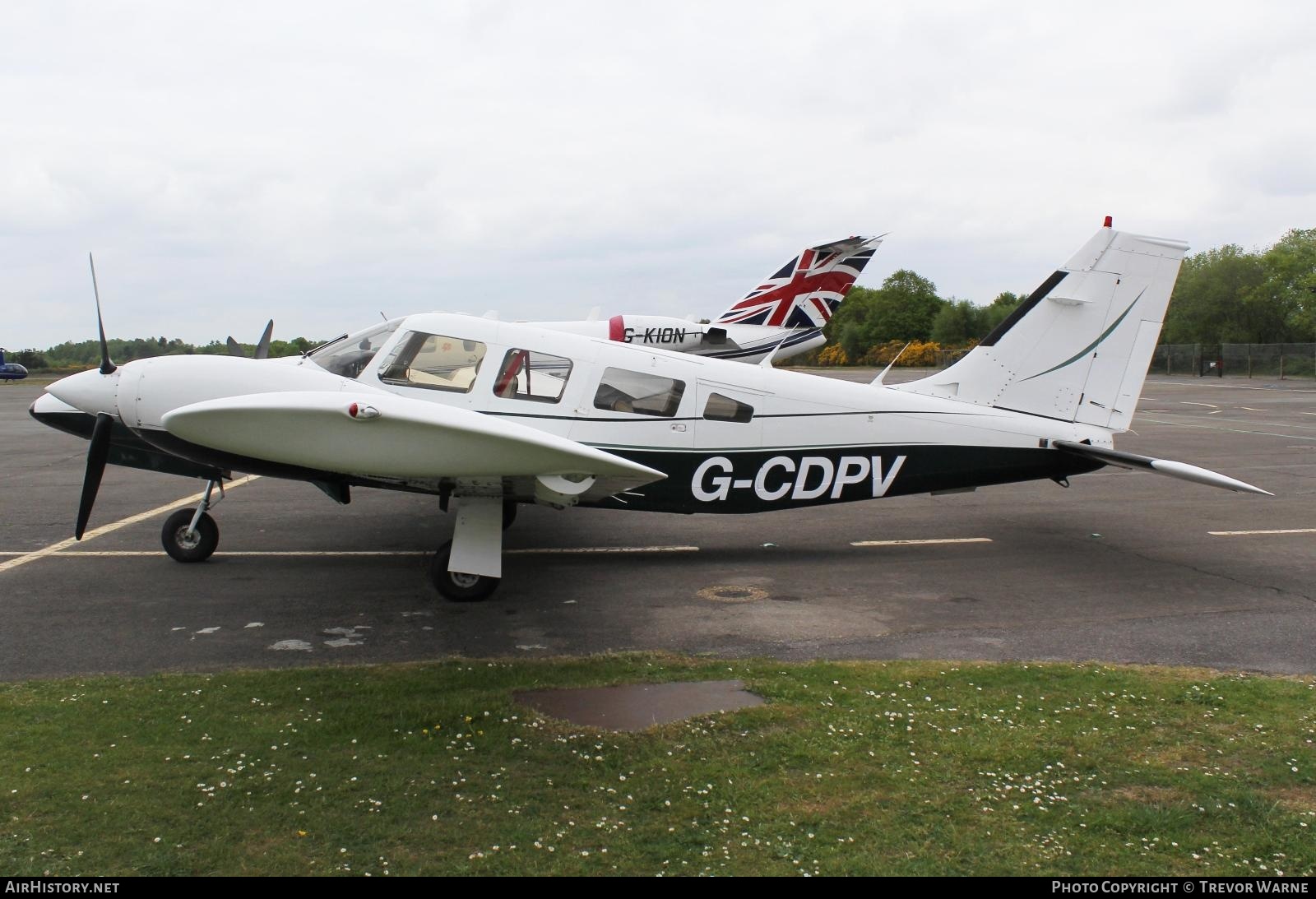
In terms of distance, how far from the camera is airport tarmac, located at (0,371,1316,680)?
251 inches

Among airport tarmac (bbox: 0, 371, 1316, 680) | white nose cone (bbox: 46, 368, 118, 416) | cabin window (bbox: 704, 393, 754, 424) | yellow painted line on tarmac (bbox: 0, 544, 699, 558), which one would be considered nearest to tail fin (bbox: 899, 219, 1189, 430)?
airport tarmac (bbox: 0, 371, 1316, 680)

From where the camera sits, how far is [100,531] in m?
10.2

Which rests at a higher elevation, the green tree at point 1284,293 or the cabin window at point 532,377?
the green tree at point 1284,293

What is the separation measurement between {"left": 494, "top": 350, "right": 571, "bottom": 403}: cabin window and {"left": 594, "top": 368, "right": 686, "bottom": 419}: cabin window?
0.38 m

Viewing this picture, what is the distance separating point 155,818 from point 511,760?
1.58 meters

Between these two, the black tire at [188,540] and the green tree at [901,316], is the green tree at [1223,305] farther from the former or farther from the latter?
the black tire at [188,540]

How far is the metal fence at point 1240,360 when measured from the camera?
50.5 m

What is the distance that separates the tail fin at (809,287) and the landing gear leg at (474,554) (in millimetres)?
19591

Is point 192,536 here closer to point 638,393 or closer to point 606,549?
point 606,549

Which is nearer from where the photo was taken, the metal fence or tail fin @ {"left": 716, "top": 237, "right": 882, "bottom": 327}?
tail fin @ {"left": 716, "top": 237, "right": 882, "bottom": 327}

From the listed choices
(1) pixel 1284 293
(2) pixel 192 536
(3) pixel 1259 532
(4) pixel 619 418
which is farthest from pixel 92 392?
(1) pixel 1284 293

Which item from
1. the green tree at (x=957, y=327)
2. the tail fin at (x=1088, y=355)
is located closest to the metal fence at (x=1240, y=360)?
the green tree at (x=957, y=327)

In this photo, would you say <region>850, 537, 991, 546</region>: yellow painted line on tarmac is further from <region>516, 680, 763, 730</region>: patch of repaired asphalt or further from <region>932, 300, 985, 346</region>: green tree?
<region>932, 300, 985, 346</region>: green tree
